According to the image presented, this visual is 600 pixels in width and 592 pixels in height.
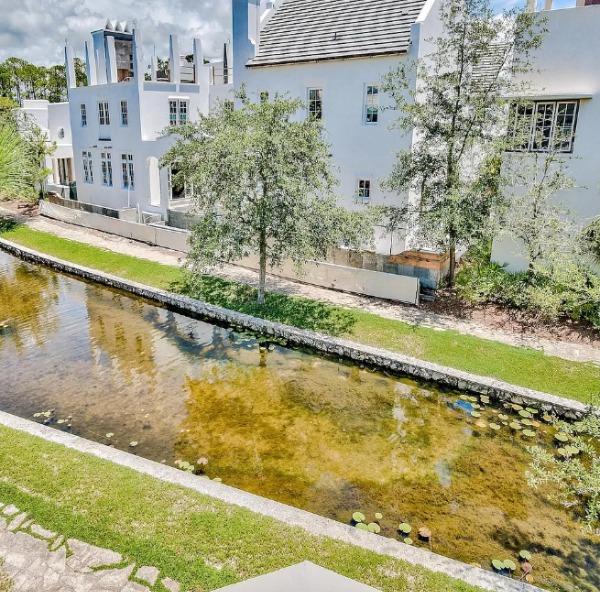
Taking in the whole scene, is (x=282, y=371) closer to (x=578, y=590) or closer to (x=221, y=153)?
(x=221, y=153)

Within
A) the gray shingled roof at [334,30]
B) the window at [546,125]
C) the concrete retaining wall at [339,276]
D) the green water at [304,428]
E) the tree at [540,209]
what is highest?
the gray shingled roof at [334,30]

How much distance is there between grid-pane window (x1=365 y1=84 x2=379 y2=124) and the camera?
67.7 feet

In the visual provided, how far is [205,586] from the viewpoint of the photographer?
6547 millimetres

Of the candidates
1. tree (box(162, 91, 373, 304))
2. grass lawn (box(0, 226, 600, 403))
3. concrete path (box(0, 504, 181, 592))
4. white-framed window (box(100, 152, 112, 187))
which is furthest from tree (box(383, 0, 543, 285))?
white-framed window (box(100, 152, 112, 187))

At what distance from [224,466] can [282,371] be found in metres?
4.39

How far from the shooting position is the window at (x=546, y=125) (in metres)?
16.5

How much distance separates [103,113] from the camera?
30.3 m

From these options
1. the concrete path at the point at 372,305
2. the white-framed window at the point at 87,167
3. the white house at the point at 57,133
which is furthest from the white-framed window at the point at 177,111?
the white house at the point at 57,133

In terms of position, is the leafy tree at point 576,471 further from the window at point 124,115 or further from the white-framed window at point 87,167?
the white-framed window at point 87,167

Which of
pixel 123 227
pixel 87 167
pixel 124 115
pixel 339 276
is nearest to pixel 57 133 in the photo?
pixel 87 167

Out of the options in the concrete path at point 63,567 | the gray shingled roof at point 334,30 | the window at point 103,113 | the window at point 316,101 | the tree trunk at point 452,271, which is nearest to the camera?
the concrete path at point 63,567

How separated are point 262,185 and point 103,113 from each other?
19.6 meters

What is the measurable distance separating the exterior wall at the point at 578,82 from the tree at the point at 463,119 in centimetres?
60

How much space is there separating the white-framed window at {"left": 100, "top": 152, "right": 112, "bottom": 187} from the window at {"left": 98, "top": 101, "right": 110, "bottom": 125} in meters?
1.86
